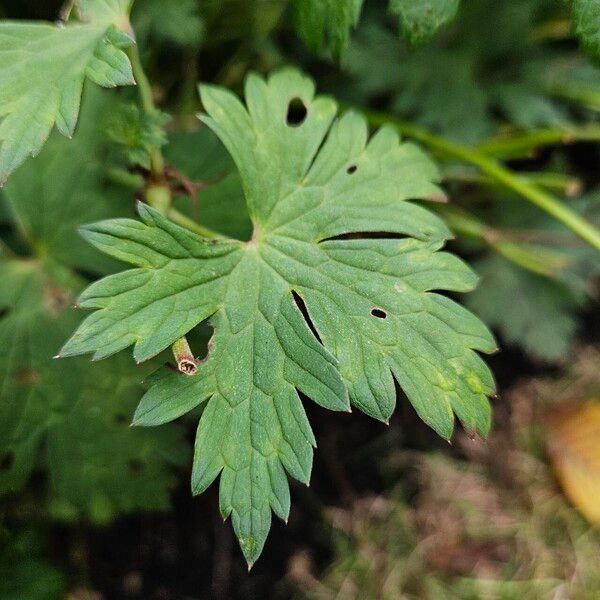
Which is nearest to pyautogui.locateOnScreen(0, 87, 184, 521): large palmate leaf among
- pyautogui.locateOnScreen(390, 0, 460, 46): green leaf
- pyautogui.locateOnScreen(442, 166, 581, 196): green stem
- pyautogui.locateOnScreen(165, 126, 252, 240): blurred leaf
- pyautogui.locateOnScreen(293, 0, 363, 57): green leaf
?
pyautogui.locateOnScreen(165, 126, 252, 240): blurred leaf

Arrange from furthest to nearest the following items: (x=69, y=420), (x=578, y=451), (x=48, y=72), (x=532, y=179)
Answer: (x=578, y=451) < (x=532, y=179) < (x=69, y=420) < (x=48, y=72)

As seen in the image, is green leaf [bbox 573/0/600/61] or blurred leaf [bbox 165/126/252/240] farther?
blurred leaf [bbox 165/126/252/240]

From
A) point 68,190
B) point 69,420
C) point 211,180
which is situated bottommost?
point 69,420

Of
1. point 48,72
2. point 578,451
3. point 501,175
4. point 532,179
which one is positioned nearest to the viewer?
point 48,72

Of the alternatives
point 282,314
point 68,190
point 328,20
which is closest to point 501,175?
point 328,20

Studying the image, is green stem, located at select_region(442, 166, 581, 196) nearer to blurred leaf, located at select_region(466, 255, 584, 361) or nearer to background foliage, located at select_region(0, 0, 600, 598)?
background foliage, located at select_region(0, 0, 600, 598)

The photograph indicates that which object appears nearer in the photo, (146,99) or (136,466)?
(146,99)

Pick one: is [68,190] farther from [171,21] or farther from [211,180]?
[171,21]
